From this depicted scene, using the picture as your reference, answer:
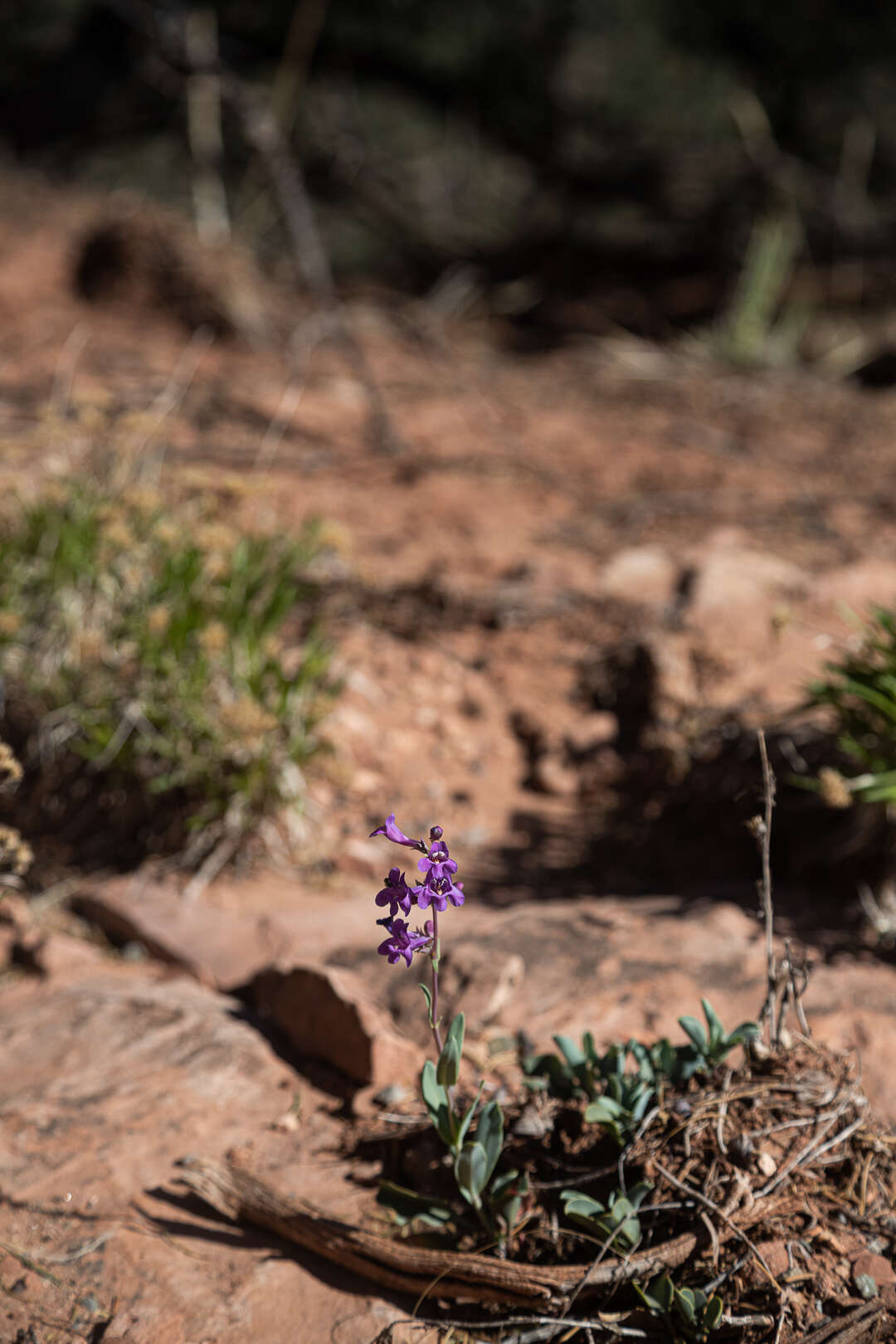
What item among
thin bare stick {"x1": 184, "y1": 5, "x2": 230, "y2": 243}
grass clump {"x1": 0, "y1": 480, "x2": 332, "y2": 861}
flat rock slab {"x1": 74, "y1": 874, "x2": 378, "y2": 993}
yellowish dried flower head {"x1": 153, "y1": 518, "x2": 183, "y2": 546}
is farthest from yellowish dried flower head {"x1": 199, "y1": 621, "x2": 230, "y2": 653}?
thin bare stick {"x1": 184, "y1": 5, "x2": 230, "y2": 243}

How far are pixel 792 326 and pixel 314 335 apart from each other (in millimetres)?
3043

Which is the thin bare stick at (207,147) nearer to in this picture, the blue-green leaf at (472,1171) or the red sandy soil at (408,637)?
the red sandy soil at (408,637)

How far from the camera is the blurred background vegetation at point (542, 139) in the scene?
7023 millimetres

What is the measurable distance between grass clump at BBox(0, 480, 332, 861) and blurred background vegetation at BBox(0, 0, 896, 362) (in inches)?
179

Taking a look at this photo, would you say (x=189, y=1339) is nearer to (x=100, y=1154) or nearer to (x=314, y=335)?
(x=100, y=1154)

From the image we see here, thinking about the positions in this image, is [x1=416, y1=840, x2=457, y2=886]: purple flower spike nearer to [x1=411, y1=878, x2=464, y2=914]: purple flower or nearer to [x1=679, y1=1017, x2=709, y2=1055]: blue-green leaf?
[x1=411, y1=878, x2=464, y2=914]: purple flower

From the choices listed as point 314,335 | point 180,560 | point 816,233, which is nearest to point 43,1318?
point 180,560

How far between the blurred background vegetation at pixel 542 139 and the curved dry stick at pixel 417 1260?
20.1 ft

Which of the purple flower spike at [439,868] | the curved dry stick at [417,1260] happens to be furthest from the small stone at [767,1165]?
the purple flower spike at [439,868]

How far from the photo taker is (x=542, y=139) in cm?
731

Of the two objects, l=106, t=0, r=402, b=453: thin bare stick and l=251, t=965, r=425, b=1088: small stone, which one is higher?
l=106, t=0, r=402, b=453: thin bare stick

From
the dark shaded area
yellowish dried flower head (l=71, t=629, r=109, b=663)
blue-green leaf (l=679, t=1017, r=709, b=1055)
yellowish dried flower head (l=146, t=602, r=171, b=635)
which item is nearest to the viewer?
blue-green leaf (l=679, t=1017, r=709, b=1055)

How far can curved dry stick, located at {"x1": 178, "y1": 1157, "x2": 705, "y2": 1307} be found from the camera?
160cm

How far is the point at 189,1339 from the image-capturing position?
1.60m
